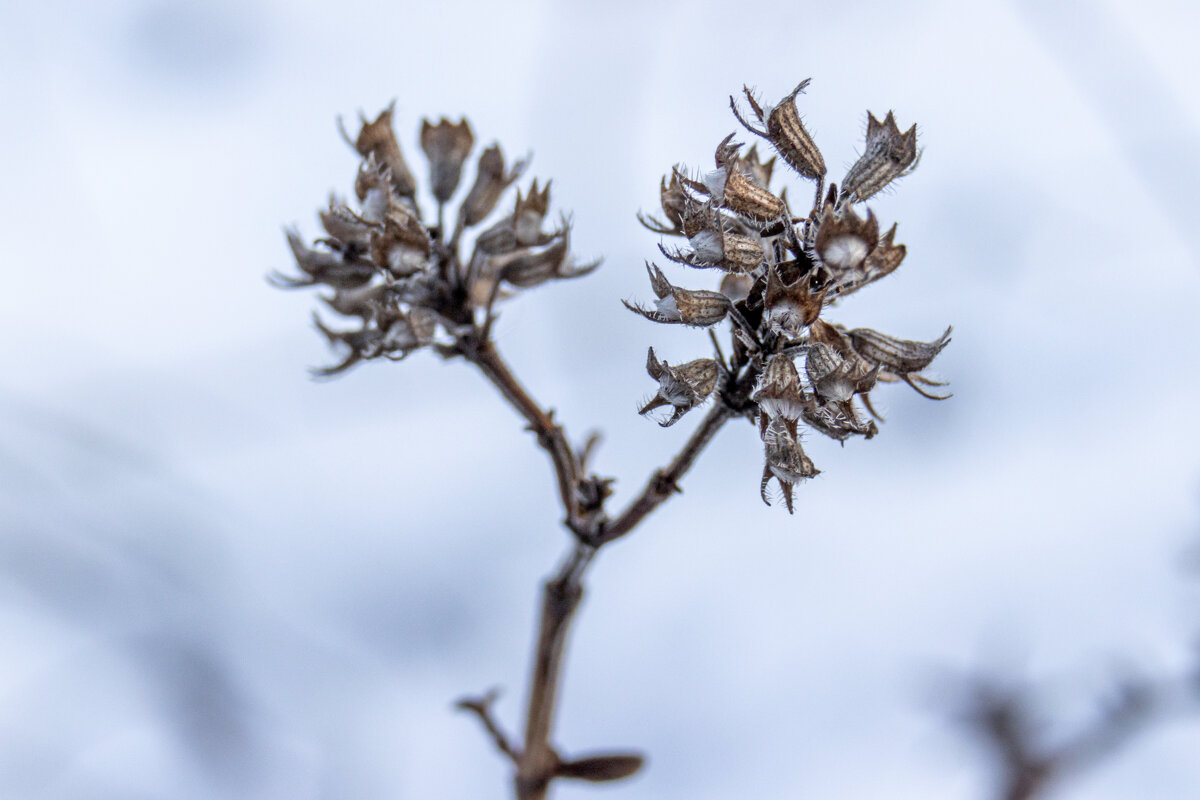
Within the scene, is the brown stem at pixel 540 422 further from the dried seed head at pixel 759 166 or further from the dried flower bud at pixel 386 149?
the dried seed head at pixel 759 166

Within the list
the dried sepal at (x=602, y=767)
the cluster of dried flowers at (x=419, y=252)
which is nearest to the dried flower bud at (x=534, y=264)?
the cluster of dried flowers at (x=419, y=252)

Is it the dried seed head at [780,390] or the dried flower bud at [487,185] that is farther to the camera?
the dried flower bud at [487,185]

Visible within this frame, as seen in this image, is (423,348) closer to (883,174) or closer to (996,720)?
(883,174)

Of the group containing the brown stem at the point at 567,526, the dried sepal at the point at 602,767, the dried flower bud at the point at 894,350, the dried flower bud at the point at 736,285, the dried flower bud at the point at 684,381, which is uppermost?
the dried flower bud at the point at 736,285

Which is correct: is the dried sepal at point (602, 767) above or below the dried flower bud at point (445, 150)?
below

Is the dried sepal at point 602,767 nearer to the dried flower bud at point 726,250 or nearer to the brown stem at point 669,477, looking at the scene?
the brown stem at point 669,477

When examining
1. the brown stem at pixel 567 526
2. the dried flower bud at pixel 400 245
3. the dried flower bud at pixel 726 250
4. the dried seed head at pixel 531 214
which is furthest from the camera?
the dried seed head at pixel 531 214

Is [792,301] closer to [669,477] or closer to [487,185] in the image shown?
[669,477]

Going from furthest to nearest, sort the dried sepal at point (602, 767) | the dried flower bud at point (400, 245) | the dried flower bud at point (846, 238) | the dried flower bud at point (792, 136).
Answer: the dried sepal at point (602, 767) → the dried flower bud at point (400, 245) → the dried flower bud at point (792, 136) → the dried flower bud at point (846, 238)

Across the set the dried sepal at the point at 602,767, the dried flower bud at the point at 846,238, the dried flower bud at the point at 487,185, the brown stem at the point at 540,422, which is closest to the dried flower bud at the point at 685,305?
the dried flower bud at the point at 846,238

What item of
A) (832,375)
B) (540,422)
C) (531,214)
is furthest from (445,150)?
(832,375)
